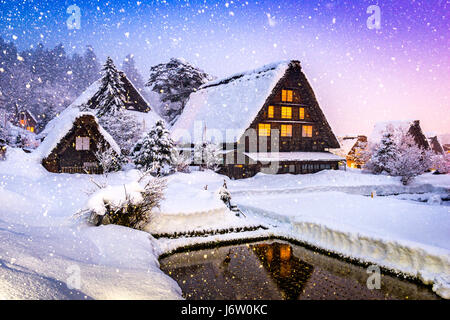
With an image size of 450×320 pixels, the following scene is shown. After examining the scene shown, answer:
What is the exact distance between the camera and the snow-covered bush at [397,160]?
26.5m

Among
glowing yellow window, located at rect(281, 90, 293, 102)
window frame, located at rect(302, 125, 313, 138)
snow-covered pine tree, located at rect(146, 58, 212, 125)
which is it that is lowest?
window frame, located at rect(302, 125, 313, 138)

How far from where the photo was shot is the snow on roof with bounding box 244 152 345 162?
83.3 feet

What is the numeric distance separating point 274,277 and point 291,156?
20.4 metres

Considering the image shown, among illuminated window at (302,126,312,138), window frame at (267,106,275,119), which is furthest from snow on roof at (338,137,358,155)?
window frame at (267,106,275,119)

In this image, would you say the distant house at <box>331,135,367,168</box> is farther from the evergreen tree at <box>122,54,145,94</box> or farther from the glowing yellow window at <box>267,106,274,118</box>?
the evergreen tree at <box>122,54,145,94</box>

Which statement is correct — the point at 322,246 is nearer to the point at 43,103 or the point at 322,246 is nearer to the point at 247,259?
the point at 247,259

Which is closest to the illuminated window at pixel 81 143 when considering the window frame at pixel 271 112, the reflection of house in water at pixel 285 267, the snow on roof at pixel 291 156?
the snow on roof at pixel 291 156

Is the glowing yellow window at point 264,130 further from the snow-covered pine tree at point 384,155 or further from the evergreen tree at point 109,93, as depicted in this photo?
the evergreen tree at point 109,93

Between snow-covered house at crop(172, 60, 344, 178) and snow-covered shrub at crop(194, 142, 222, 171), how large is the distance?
27.1 inches

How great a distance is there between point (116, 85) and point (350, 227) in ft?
97.6

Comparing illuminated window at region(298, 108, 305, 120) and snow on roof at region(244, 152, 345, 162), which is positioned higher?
illuminated window at region(298, 108, 305, 120)

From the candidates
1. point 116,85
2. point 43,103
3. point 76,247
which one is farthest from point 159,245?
point 43,103

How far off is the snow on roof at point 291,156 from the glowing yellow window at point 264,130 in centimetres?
195

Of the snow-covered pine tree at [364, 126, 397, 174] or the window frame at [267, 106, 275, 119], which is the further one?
the snow-covered pine tree at [364, 126, 397, 174]
